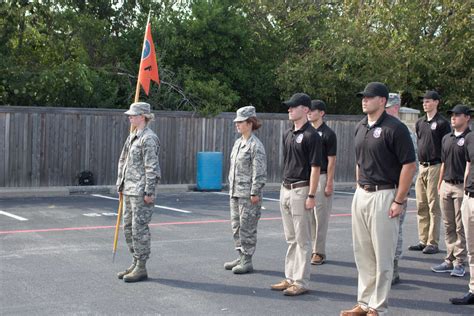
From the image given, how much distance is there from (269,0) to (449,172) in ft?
51.7

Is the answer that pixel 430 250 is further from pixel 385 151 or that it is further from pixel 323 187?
pixel 385 151

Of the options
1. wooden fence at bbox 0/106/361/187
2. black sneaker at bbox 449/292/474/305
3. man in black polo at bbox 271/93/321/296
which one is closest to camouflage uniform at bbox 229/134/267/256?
man in black polo at bbox 271/93/321/296

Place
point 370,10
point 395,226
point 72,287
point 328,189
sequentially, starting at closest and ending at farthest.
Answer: point 395,226 → point 72,287 → point 328,189 → point 370,10

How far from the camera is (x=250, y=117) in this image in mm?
8039

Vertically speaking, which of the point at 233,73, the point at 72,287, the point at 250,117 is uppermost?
the point at 233,73

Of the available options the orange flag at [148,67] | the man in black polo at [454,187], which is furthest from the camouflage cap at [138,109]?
the man in black polo at [454,187]

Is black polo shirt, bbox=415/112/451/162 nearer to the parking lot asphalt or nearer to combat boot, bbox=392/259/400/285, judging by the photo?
the parking lot asphalt

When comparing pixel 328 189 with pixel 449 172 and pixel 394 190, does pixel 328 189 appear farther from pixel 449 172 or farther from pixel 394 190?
pixel 394 190

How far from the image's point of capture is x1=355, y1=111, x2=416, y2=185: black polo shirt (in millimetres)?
5973

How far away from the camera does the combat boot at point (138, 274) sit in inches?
292

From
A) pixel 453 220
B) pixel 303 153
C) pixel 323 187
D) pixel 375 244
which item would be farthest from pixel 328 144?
pixel 375 244

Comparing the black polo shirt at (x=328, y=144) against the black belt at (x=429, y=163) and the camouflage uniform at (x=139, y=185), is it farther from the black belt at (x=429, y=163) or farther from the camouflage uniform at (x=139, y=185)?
the camouflage uniform at (x=139, y=185)

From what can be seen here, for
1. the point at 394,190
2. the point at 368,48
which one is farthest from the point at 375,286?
the point at 368,48

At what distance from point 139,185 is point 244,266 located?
1.62 metres
